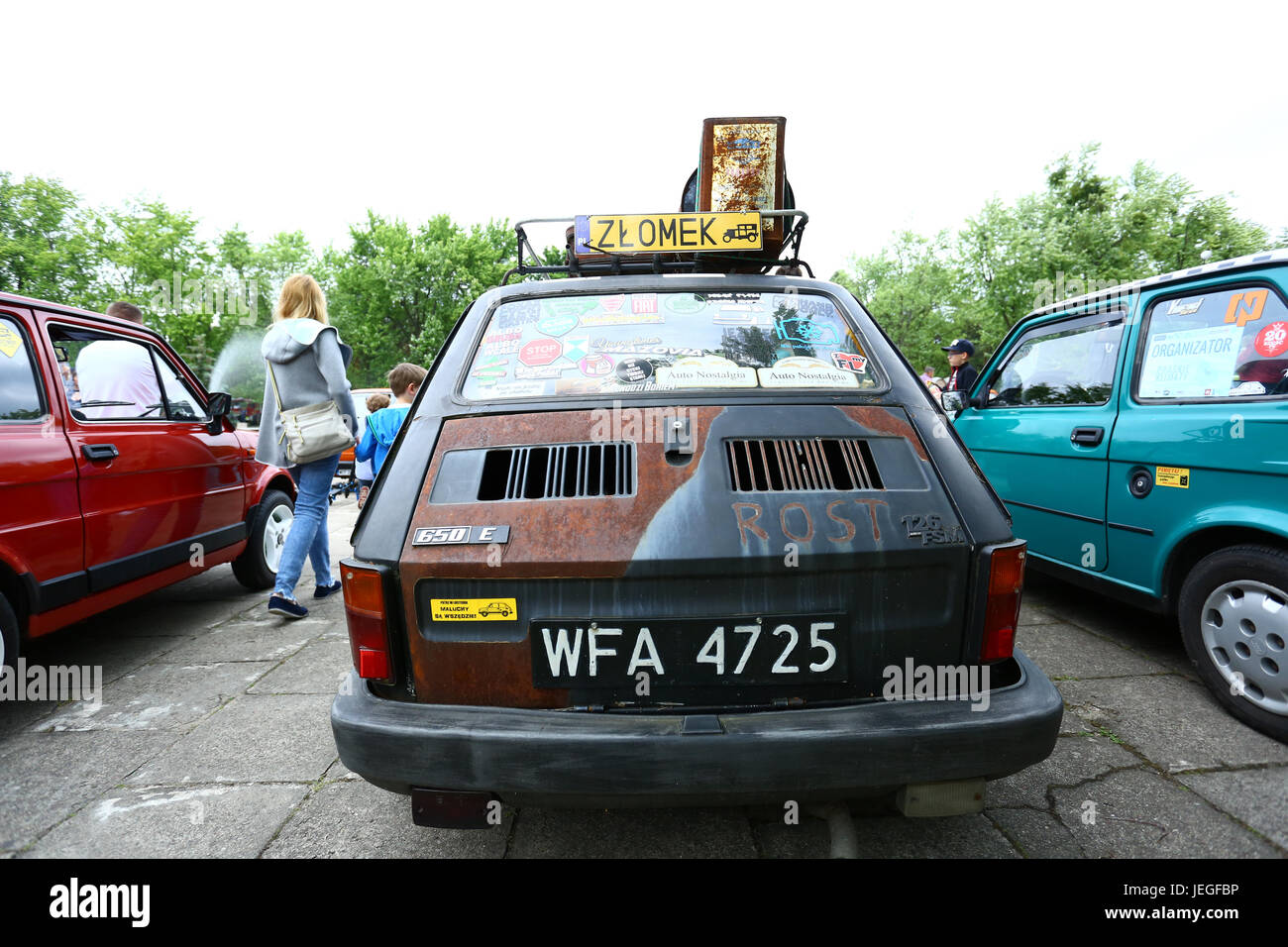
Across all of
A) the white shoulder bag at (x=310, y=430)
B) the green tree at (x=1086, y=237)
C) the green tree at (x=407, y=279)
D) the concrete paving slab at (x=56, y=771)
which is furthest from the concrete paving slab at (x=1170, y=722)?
the green tree at (x=407, y=279)

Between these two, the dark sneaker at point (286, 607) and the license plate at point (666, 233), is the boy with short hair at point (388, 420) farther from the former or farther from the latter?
the license plate at point (666, 233)

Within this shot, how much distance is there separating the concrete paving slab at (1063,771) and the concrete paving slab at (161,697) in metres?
3.25

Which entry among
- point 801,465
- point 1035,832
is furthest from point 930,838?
point 801,465

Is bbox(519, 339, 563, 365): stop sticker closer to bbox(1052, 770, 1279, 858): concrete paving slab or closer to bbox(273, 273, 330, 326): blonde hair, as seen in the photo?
bbox(1052, 770, 1279, 858): concrete paving slab

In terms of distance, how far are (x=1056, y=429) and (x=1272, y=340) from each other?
1101mm

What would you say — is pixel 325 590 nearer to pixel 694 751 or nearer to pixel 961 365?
pixel 694 751

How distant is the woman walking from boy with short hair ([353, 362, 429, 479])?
505 mm

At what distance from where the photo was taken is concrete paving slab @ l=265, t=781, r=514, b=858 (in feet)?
6.48

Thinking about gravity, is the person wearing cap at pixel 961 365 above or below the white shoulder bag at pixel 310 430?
above

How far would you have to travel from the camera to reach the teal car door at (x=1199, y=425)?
252cm

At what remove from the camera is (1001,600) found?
164 centimetres
